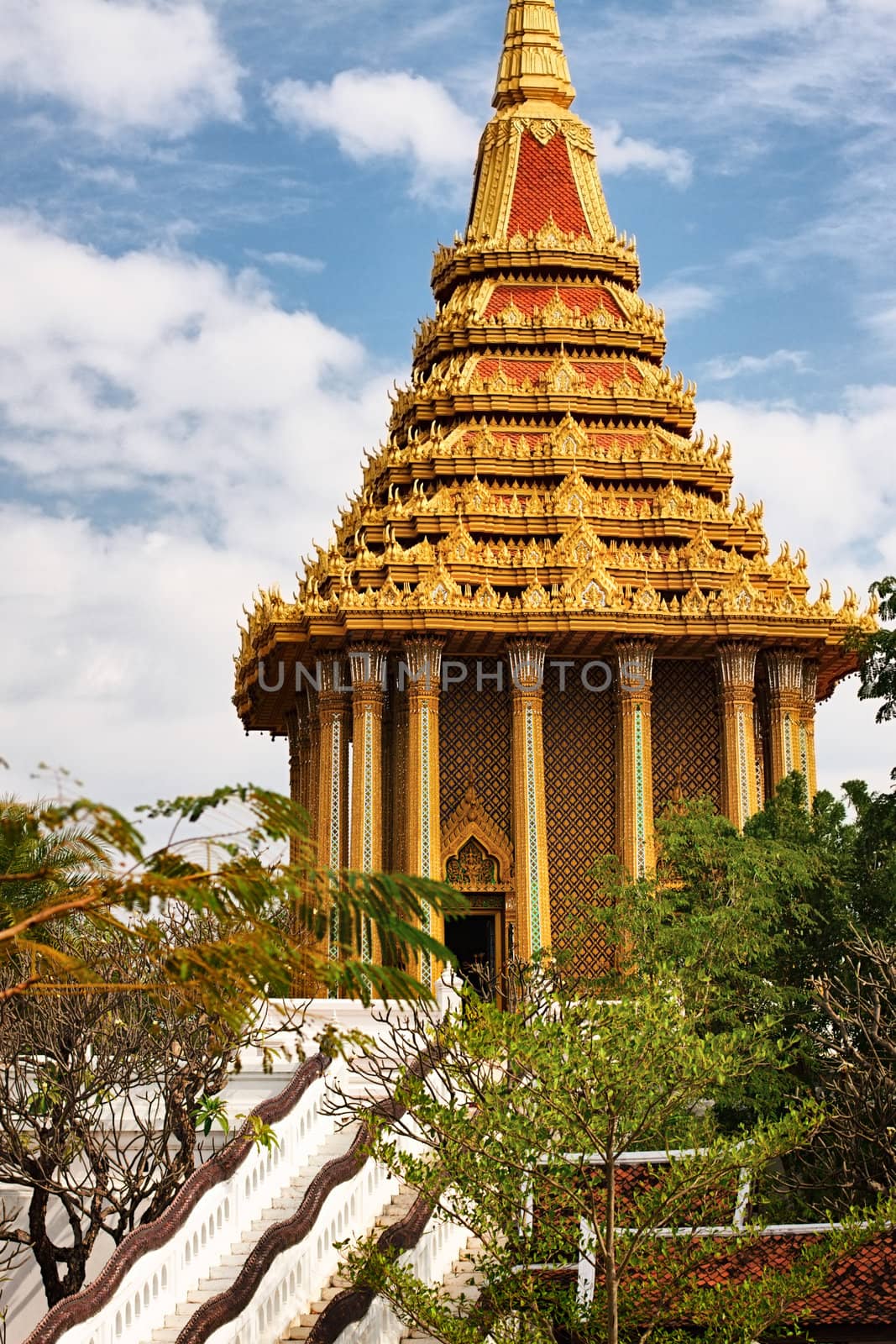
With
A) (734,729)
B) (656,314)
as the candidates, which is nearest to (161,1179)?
(734,729)

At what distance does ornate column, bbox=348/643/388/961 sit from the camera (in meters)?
28.6

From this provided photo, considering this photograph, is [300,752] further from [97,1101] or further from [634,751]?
[97,1101]

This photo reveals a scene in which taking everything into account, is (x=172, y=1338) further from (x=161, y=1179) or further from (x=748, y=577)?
(x=748, y=577)

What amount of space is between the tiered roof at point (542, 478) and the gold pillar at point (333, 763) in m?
0.68

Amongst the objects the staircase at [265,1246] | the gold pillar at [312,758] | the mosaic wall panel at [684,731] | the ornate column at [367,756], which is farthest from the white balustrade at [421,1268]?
the mosaic wall panel at [684,731]

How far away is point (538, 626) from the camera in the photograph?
28672mm

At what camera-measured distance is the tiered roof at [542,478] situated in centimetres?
2916

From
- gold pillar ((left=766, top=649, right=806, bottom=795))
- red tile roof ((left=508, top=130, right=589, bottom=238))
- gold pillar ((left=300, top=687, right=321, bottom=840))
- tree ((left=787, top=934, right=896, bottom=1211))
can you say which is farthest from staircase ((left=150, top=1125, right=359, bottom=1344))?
red tile roof ((left=508, top=130, right=589, bottom=238))

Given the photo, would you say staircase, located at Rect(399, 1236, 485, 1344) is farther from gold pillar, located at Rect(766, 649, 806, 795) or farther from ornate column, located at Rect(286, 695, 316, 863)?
ornate column, located at Rect(286, 695, 316, 863)

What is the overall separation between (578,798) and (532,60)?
13.7 m

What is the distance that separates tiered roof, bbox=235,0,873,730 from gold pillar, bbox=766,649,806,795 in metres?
0.53

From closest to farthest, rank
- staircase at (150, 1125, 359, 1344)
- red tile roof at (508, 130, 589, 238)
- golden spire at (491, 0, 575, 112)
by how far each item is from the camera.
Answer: staircase at (150, 1125, 359, 1344) → red tile roof at (508, 130, 589, 238) → golden spire at (491, 0, 575, 112)

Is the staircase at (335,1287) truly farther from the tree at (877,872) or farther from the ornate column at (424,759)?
the ornate column at (424,759)

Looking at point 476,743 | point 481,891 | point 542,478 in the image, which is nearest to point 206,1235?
point 481,891
